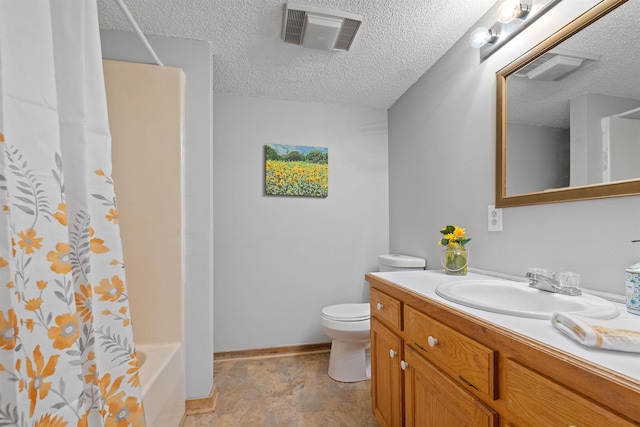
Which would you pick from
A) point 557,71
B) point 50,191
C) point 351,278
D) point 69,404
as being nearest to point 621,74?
point 557,71

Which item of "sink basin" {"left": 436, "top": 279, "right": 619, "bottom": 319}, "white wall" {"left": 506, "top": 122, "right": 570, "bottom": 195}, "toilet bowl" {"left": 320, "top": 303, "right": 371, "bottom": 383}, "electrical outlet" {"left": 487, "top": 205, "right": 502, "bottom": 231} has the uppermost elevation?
"white wall" {"left": 506, "top": 122, "right": 570, "bottom": 195}

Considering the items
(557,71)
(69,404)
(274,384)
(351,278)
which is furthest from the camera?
(351,278)

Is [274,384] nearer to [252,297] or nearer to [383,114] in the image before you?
[252,297]

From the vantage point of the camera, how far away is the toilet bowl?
6.46 ft

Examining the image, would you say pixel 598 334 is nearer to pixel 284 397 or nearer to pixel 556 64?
pixel 556 64

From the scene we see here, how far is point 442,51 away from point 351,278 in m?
1.91

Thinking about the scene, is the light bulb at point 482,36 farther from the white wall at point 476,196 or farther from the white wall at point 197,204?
the white wall at point 197,204

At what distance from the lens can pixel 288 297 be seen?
251 centimetres

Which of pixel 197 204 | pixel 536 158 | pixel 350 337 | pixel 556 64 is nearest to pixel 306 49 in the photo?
pixel 197 204

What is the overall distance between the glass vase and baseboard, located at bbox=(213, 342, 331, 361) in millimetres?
1481

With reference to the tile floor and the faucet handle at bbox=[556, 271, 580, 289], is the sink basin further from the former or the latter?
the tile floor

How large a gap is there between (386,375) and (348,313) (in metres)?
0.76

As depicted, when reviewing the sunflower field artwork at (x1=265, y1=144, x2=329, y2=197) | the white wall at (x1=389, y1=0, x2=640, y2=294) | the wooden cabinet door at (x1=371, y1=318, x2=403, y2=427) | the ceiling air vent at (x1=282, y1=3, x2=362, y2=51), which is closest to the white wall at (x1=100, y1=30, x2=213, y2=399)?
the ceiling air vent at (x1=282, y1=3, x2=362, y2=51)

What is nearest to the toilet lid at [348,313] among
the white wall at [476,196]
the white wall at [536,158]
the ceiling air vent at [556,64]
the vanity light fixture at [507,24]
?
the white wall at [476,196]
